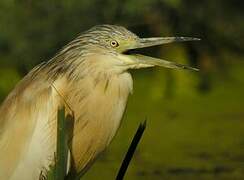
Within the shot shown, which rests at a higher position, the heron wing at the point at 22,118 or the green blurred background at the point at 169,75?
the heron wing at the point at 22,118

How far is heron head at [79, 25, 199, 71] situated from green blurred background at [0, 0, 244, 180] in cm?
188

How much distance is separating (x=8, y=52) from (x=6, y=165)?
10.5 ft

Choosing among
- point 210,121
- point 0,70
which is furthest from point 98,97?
point 0,70

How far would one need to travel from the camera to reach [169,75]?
23.5ft

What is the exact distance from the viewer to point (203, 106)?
22.1 ft

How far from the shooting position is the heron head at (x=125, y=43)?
3529 millimetres

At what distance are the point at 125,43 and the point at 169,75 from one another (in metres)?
3.60

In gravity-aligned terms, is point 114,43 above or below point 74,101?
above

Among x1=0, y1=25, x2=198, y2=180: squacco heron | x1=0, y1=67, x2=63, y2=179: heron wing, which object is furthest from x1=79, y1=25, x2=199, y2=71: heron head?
x1=0, y1=67, x2=63, y2=179: heron wing

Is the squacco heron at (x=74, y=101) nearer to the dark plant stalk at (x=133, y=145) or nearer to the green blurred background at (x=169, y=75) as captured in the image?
the dark plant stalk at (x=133, y=145)

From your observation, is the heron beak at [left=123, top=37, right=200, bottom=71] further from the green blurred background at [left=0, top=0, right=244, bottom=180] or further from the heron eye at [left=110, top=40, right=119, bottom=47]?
the green blurred background at [left=0, top=0, right=244, bottom=180]

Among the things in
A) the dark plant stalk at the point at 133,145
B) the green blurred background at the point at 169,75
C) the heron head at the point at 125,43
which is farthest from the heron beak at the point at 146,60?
the green blurred background at the point at 169,75

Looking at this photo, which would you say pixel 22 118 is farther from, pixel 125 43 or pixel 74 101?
pixel 125 43

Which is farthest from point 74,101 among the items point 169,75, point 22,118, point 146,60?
point 169,75
